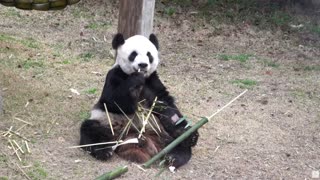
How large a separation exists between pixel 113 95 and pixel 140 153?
42 cm

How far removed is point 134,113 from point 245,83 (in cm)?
212

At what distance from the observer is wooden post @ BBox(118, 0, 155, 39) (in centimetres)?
507

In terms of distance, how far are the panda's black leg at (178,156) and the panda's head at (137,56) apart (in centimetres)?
55

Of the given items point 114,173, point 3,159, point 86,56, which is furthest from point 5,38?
point 114,173

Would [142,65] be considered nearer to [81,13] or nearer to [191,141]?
[191,141]

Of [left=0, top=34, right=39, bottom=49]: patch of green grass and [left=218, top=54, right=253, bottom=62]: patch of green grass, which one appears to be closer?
[left=0, top=34, right=39, bottom=49]: patch of green grass

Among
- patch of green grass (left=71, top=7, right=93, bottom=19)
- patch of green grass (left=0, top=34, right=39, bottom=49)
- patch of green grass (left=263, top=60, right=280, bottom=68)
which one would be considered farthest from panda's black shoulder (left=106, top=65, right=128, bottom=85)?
patch of green grass (left=71, top=7, right=93, bottom=19)

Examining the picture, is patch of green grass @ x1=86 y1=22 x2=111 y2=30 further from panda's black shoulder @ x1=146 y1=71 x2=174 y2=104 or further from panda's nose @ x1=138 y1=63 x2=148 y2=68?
panda's nose @ x1=138 y1=63 x2=148 y2=68

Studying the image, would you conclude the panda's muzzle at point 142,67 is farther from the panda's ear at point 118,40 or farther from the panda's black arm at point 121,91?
the panda's ear at point 118,40

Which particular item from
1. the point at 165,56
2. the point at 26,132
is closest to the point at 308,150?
the point at 26,132

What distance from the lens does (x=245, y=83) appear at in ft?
19.5

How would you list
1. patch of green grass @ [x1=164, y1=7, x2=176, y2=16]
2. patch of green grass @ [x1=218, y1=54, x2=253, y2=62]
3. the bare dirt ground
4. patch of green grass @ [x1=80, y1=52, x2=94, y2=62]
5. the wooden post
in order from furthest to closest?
patch of green grass @ [x1=164, y1=7, x2=176, y2=16] < patch of green grass @ [x1=218, y1=54, x2=253, y2=62] < patch of green grass @ [x1=80, y1=52, x2=94, y2=62] < the wooden post < the bare dirt ground

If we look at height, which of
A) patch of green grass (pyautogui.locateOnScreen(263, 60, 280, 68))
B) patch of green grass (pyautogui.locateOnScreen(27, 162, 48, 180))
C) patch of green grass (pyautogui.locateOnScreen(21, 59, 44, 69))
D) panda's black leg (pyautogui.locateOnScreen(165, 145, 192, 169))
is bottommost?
patch of green grass (pyautogui.locateOnScreen(263, 60, 280, 68))

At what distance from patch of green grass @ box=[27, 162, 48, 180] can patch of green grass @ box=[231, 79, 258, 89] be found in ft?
8.87
